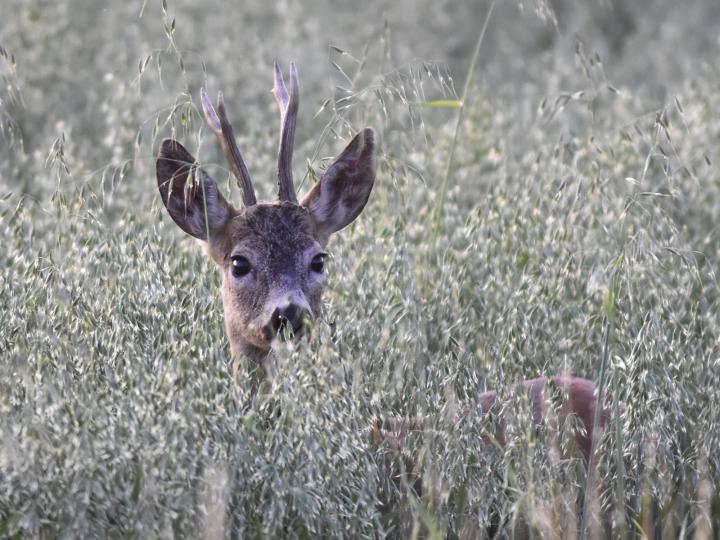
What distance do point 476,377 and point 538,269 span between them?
117 centimetres

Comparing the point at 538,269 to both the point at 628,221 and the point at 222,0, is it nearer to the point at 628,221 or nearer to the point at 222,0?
the point at 628,221

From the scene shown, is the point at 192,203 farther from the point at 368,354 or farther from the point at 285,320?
the point at 368,354

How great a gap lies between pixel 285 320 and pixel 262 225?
2.03 ft

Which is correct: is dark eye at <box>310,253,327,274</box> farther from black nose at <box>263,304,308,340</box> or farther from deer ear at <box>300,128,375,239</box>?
black nose at <box>263,304,308,340</box>

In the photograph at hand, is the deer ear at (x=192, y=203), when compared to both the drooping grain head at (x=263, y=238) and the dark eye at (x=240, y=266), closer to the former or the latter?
the drooping grain head at (x=263, y=238)

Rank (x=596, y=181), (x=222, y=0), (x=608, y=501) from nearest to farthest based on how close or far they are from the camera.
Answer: (x=608, y=501) < (x=596, y=181) < (x=222, y=0)

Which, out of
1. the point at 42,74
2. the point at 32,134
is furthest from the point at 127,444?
the point at 42,74

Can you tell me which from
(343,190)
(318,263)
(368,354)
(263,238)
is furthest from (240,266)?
(368,354)

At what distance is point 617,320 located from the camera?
18.0 feet

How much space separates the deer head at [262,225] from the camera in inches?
208

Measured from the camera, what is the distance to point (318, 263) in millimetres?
5527

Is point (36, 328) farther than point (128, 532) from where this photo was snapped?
Yes

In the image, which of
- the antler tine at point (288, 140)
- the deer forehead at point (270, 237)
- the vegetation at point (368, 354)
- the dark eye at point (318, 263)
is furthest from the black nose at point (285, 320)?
the antler tine at point (288, 140)

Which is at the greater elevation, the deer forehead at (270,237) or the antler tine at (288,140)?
the antler tine at (288,140)
